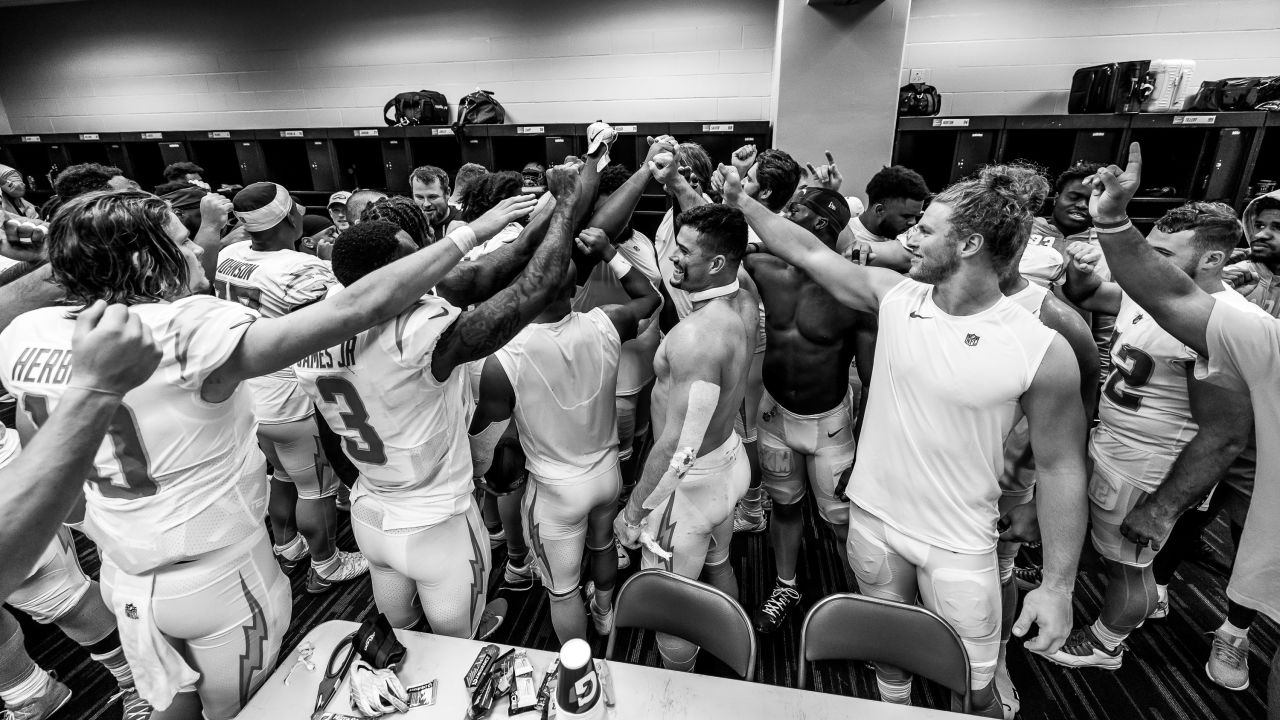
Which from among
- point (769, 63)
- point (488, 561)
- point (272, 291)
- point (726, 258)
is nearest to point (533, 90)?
point (769, 63)

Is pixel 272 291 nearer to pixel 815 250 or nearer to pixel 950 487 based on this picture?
pixel 815 250

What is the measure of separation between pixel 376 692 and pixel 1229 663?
310 cm

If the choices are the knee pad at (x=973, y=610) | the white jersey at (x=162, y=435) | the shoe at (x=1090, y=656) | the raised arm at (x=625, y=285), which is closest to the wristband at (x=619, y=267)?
the raised arm at (x=625, y=285)

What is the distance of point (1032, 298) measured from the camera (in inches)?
76.7

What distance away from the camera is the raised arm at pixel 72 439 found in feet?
2.39

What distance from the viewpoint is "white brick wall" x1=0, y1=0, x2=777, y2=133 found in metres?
Answer: 6.27

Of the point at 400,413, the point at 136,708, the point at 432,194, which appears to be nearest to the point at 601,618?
the point at 400,413

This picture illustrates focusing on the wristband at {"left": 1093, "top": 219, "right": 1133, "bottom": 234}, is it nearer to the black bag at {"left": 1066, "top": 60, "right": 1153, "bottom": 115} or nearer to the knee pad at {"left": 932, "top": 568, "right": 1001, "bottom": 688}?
the knee pad at {"left": 932, "top": 568, "right": 1001, "bottom": 688}

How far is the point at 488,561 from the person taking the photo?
6.13ft

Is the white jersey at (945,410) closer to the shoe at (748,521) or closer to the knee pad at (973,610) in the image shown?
the knee pad at (973,610)

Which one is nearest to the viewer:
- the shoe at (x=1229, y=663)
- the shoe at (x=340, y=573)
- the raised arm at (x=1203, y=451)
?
the raised arm at (x=1203, y=451)

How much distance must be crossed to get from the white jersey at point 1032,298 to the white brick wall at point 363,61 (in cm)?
502

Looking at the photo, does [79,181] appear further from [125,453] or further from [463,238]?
[463,238]

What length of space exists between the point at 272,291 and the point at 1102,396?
A: 3.46 m
